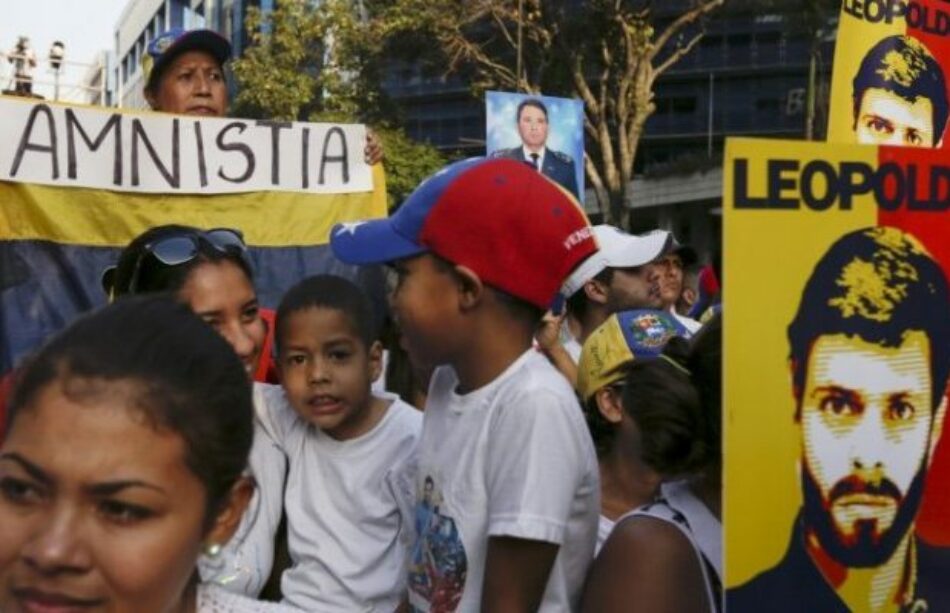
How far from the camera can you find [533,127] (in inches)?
450

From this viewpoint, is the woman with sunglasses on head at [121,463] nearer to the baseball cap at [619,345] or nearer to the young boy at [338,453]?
the young boy at [338,453]

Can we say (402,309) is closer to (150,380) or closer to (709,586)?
(709,586)

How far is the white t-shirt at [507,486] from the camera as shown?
6.71 ft

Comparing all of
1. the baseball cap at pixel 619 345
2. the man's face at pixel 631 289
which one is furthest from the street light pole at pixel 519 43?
the baseball cap at pixel 619 345

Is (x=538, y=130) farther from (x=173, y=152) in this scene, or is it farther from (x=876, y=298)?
(x=876, y=298)

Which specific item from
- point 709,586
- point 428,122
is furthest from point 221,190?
point 428,122

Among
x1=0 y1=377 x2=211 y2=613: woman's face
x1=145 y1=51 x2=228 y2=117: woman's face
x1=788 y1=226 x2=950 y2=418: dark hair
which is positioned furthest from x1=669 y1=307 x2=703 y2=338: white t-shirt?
x1=0 y1=377 x2=211 y2=613: woman's face

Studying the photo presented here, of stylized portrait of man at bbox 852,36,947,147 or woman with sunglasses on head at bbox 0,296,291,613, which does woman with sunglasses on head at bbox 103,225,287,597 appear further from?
stylized portrait of man at bbox 852,36,947,147

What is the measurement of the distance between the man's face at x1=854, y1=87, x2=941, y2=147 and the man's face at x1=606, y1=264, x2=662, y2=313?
1.08m

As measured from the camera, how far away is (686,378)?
7.30ft

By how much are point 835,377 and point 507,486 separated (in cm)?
53

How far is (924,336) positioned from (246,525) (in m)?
1.34

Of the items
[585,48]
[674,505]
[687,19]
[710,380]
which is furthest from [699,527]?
[585,48]

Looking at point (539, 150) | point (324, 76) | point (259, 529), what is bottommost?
point (259, 529)
